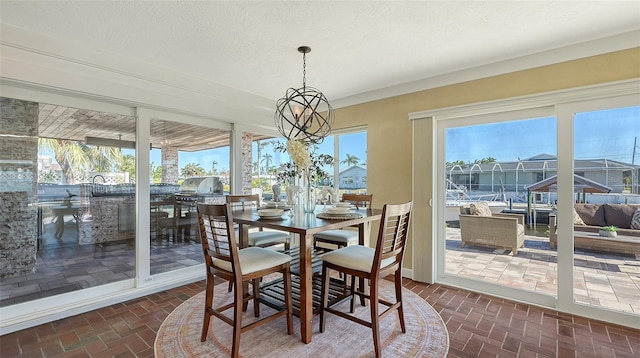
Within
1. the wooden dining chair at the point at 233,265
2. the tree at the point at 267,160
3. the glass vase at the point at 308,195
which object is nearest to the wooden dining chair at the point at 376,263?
the wooden dining chair at the point at 233,265

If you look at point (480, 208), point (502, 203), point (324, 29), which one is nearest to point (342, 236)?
point (480, 208)

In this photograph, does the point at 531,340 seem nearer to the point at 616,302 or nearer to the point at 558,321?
the point at 558,321

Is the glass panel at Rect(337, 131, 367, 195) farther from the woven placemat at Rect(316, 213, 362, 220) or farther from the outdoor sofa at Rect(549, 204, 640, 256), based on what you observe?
the outdoor sofa at Rect(549, 204, 640, 256)

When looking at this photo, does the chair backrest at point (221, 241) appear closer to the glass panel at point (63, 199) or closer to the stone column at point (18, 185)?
the glass panel at point (63, 199)

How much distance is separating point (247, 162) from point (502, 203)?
3.43 metres

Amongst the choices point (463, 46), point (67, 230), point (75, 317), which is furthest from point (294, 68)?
point (75, 317)

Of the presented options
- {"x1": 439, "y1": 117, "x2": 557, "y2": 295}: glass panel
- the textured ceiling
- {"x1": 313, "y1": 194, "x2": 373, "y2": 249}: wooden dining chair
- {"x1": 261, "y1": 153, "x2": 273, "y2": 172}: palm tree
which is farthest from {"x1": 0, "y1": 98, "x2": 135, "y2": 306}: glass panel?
{"x1": 439, "y1": 117, "x2": 557, "y2": 295}: glass panel

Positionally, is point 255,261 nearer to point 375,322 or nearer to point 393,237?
point 375,322

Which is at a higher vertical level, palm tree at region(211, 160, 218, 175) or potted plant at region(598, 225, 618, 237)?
palm tree at region(211, 160, 218, 175)

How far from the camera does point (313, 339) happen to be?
2.29 m

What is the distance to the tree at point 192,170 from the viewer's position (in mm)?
3712

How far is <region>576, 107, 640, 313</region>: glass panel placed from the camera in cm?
261

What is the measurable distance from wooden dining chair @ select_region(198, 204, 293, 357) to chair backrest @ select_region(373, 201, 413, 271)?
74 centimetres

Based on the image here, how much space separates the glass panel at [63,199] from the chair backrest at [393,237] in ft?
8.99
